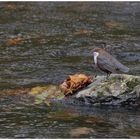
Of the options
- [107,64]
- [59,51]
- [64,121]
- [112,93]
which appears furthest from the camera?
[59,51]

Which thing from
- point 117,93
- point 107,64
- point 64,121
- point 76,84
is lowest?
point 64,121

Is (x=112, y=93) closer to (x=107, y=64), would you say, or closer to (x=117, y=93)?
(x=117, y=93)

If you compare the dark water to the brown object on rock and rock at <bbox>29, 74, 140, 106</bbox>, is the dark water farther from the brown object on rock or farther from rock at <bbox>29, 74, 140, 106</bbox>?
the brown object on rock

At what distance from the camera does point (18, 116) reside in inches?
328

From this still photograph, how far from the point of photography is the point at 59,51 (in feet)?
38.7

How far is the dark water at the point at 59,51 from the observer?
7930mm

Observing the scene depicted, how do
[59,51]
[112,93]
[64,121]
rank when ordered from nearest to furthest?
[64,121]
[112,93]
[59,51]

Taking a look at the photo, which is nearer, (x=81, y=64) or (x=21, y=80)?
(x=21, y=80)

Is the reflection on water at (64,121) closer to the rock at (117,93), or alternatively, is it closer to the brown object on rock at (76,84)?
the rock at (117,93)

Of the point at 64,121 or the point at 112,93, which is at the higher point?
the point at 112,93

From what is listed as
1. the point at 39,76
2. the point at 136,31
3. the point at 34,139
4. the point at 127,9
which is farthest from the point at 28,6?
the point at 34,139

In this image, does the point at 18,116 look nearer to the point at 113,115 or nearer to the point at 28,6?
the point at 113,115

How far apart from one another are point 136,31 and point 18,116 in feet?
18.2

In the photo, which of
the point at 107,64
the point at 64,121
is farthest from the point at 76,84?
the point at 64,121
